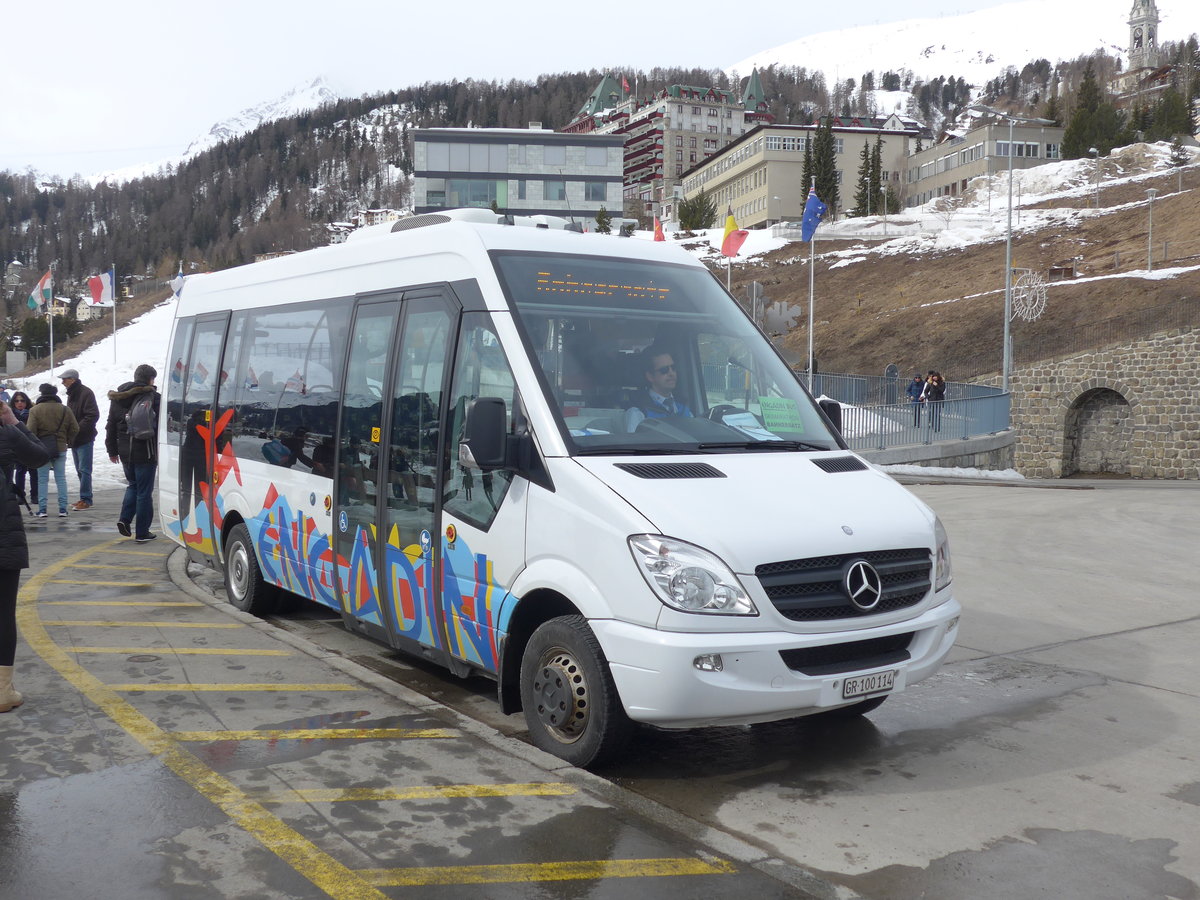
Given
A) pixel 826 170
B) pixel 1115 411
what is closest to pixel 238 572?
pixel 1115 411

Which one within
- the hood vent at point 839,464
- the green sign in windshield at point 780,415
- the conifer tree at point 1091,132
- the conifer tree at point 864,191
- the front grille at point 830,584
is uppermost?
the conifer tree at point 1091,132

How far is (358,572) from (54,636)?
249 centimetres

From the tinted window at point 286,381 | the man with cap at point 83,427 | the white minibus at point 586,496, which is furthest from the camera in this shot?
the man with cap at point 83,427

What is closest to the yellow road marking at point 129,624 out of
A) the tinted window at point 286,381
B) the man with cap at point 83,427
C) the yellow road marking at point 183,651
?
the yellow road marking at point 183,651

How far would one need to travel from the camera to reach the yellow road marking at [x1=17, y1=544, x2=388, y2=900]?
4.01 meters

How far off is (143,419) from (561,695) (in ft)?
29.1

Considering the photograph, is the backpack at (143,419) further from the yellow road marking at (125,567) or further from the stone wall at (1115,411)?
the stone wall at (1115,411)

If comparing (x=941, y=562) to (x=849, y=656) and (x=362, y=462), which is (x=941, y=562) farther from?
(x=362, y=462)

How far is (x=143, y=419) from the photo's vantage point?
A: 41.2 ft

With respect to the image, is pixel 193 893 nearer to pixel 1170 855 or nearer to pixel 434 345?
pixel 434 345

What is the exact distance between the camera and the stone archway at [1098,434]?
3669cm

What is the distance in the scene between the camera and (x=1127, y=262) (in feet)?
218

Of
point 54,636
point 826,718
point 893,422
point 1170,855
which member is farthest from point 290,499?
point 893,422

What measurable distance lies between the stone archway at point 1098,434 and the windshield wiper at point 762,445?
33848 millimetres
